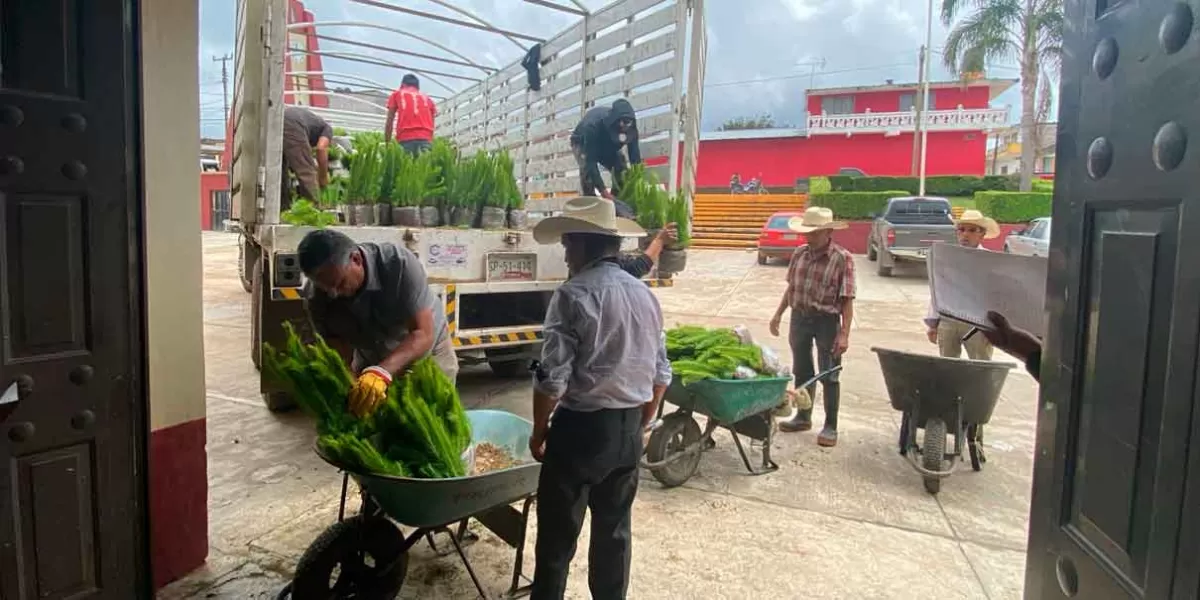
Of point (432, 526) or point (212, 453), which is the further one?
point (212, 453)

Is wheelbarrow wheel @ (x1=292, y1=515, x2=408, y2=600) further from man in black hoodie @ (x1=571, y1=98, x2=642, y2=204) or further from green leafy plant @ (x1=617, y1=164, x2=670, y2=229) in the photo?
man in black hoodie @ (x1=571, y1=98, x2=642, y2=204)

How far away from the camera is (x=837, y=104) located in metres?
39.6

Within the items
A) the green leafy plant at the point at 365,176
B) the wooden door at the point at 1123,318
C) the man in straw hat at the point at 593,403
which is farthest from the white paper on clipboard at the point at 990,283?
the green leafy plant at the point at 365,176

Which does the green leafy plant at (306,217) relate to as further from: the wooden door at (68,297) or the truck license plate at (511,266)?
the wooden door at (68,297)

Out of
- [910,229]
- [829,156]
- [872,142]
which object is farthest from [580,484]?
[872,142]

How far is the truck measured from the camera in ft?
15.0

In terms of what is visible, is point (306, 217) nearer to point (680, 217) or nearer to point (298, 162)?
point (298, 162)

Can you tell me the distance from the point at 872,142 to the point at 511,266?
104 feet

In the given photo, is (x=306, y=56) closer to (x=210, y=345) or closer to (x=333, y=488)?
(x=210, y=345)

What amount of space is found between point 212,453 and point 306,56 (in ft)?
25.7

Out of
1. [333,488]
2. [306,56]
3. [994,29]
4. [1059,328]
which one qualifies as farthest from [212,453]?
[994,29]

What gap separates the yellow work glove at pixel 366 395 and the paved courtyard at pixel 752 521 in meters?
1.02

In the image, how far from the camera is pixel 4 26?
6.09 feet

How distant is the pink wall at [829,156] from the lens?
31672 millimetres
